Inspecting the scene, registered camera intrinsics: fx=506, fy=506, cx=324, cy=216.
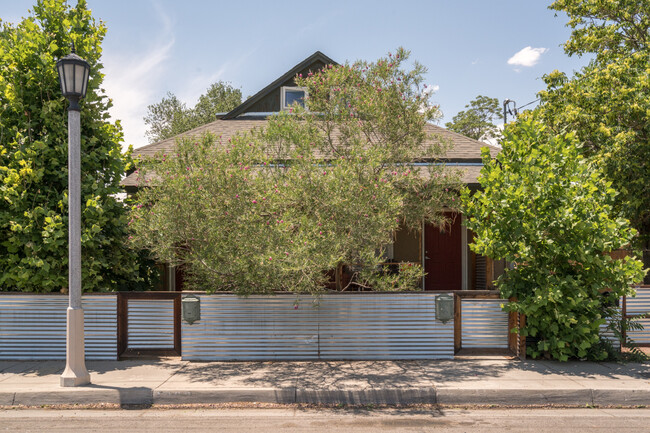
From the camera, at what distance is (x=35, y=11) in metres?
8.19

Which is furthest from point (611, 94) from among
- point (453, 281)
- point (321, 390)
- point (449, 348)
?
point (321, 390)

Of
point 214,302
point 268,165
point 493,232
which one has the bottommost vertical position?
point 214,302

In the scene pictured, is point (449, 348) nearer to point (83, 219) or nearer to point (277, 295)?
point (277, 295)

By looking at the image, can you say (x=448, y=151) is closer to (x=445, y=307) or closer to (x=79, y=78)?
(x=445, y=307)

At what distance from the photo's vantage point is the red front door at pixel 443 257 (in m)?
13.7

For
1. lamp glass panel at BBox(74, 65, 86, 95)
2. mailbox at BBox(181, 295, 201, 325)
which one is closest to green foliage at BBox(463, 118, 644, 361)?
mailbox at BBox(181, 295, 201, 325)

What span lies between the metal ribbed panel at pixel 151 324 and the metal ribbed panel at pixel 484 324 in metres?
4.71

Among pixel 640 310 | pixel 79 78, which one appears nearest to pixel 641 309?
pixel 640 310

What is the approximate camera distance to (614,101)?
12.1m

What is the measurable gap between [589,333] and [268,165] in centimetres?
553

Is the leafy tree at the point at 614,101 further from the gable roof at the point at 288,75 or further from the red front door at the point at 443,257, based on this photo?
the gable roof at the point at 288,75

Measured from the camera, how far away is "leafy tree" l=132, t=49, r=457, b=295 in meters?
6.76

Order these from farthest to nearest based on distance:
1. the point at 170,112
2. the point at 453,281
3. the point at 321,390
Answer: the point at 170,112, the point at 453,281, the point at 321,390

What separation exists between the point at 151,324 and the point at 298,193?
332 cm
